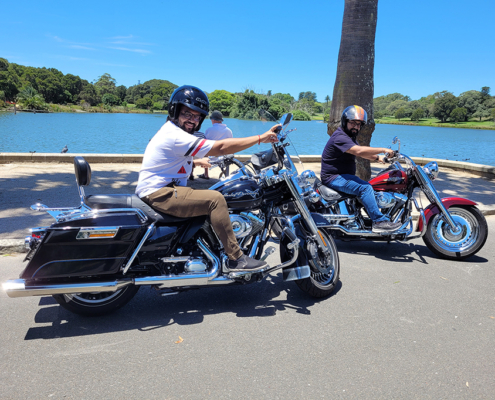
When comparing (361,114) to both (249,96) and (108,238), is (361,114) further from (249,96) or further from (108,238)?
(108,238)

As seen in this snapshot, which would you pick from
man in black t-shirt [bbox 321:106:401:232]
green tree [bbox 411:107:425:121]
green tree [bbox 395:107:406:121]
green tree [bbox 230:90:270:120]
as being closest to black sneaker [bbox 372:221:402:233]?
man in black t-shirt [bbox 321:106:401:232]

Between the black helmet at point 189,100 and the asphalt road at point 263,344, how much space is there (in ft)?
6.00

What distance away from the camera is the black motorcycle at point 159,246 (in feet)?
9.86

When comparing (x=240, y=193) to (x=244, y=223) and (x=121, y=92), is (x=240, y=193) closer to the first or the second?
(x=244, y=223)

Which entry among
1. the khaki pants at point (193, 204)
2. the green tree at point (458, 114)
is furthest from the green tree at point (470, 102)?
the khaki pants at point (193, 204)

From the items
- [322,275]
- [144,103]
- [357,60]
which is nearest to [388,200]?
[322,275]

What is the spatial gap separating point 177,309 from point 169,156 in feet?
4.73

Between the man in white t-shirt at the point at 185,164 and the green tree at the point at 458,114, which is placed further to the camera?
the green tree at the point at 458,114

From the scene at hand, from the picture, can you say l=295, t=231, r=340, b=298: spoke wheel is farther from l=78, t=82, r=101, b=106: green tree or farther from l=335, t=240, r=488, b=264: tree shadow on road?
l=78, t=82, r=101, b=106: green tree

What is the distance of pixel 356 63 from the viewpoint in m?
8.46

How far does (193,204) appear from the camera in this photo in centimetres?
322

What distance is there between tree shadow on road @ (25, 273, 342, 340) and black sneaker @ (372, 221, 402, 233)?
1200mm

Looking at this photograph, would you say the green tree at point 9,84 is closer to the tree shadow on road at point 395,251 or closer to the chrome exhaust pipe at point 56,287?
the tree shadow on road at point 395,251

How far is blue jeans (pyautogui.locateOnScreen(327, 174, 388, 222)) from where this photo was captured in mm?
5031
